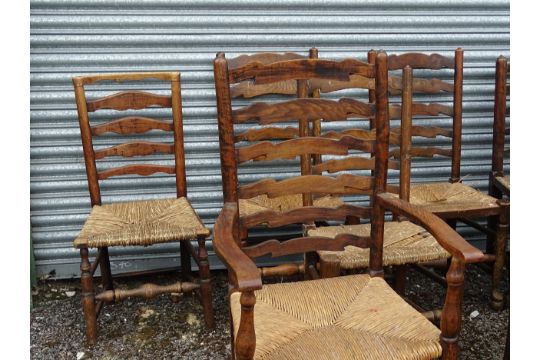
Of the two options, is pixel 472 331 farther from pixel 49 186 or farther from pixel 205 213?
pixel 49 186

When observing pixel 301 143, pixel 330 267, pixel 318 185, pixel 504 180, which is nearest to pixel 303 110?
pixel 301 143

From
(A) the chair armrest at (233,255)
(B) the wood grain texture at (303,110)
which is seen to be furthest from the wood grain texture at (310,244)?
(B) the wood grain texture at (303,110)

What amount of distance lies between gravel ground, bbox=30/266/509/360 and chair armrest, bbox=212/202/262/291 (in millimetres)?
1110

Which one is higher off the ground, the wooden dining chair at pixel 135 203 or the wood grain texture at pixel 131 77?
the wood grain texture at pixel 131 77

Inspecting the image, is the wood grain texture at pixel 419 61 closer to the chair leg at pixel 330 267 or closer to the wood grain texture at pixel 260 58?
the wood grain texture at pixel 260 58

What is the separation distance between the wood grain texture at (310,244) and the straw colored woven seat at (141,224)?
26.0 inches

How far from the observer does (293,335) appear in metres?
1.75

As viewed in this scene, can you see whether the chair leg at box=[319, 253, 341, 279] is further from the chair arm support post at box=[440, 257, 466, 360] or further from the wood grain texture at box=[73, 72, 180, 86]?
the wood grain texture at box=[73, 72, 180, 86]

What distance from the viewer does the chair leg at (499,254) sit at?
2.89 metres

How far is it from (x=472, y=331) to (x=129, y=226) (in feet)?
6.43

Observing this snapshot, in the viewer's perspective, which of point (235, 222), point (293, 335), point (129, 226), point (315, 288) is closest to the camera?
point (293, 335)

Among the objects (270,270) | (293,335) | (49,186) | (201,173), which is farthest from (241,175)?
(293,335)

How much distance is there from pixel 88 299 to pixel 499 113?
Answer: 2631 millimetres

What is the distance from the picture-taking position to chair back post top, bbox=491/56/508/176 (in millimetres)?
3160
